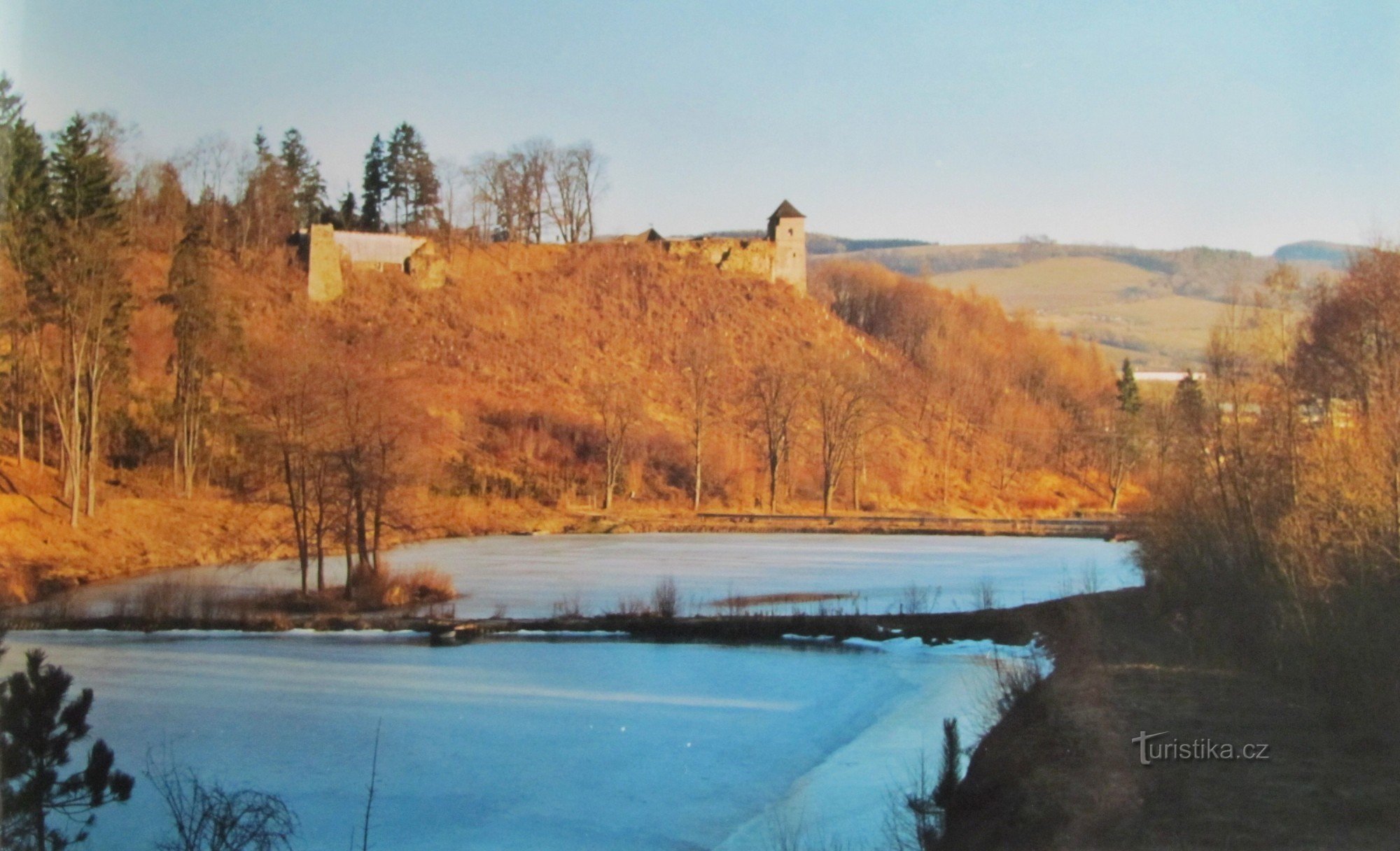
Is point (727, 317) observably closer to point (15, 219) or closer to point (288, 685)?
point (15, 219)

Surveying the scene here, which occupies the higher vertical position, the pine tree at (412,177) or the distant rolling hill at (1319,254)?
A: the pine tree at (412,177)

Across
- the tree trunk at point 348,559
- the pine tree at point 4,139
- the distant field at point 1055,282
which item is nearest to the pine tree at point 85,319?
the tree trunk at point 348,559

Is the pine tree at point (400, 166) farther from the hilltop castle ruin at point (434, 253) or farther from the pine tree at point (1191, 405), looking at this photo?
the pine tree at point (1191, 405)

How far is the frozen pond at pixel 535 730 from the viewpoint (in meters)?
10.6

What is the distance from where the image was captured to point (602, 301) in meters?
70.7

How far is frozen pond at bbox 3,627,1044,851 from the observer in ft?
34.7

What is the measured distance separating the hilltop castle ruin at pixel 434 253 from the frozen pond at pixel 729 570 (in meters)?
27.3

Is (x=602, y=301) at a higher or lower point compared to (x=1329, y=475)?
higher

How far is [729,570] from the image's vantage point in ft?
97.5

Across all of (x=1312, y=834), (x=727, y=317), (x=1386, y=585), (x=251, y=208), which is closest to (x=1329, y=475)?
(x=1386, y=585)

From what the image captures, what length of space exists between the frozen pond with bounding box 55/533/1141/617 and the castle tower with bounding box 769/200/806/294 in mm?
35831

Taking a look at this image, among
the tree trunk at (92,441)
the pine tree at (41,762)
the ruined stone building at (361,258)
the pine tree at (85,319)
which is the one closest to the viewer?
the pine tree at (41,762)

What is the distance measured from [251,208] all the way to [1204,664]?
61.4m

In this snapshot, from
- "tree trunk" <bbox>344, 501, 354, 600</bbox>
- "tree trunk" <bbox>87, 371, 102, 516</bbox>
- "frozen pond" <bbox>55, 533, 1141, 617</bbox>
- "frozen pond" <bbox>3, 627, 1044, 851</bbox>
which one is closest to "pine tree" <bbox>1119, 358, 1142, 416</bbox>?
"frozen pond" <bbox>55, 533, 1141, 617</bbox>
